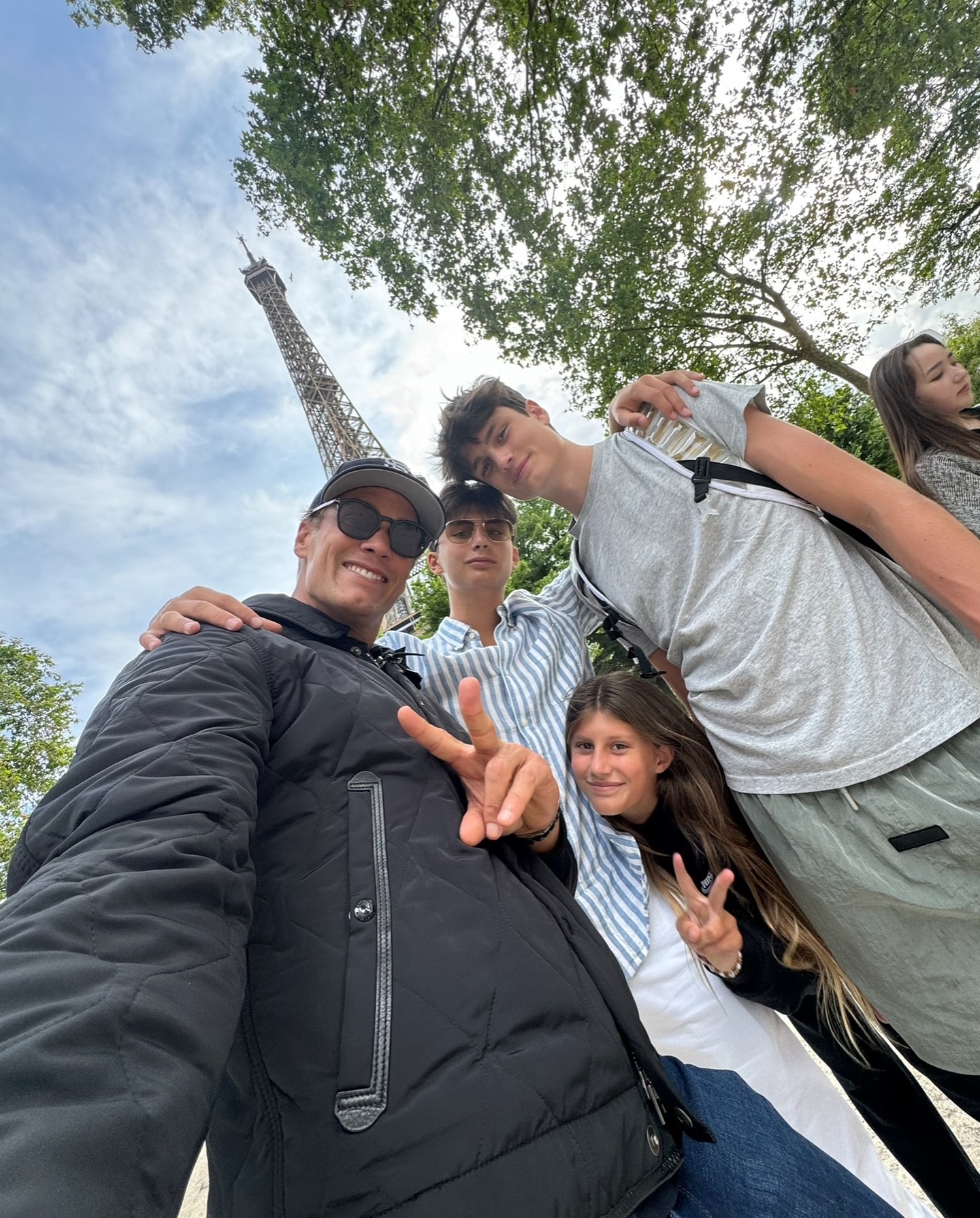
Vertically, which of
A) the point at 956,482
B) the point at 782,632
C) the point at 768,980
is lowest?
the point at 768,980

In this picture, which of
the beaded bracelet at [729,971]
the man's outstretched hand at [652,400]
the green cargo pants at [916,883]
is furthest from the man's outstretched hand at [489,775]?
the man's outstretched hand at [652,400]

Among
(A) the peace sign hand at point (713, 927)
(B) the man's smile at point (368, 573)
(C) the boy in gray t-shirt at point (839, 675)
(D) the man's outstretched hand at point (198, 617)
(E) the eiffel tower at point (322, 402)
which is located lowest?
(A) the peace sign hand at point (713, 927)

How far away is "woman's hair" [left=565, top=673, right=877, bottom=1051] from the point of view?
6.27 feet

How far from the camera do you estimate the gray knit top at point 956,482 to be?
6.43ft

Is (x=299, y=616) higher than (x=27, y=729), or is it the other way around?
(x=27, y=729)

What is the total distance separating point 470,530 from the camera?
9.64ft

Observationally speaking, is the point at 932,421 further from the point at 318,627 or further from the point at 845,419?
the point at 845,419

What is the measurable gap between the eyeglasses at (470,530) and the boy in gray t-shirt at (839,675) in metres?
1.00

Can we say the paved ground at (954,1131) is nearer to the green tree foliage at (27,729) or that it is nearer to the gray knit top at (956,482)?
the gray knit top at (956,482)

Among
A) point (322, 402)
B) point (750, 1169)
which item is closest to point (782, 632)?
point (750, 1169)

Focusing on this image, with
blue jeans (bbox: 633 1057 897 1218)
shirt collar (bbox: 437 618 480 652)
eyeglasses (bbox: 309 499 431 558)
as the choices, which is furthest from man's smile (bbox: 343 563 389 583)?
blue jeans (bbox: 633 1057 897 1218)

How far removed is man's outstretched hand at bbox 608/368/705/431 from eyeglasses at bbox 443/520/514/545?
917mm

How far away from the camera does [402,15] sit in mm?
5172

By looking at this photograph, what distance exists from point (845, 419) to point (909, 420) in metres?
7.95
